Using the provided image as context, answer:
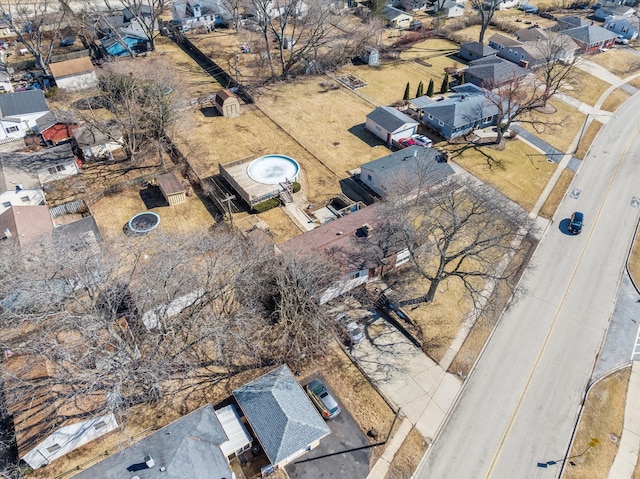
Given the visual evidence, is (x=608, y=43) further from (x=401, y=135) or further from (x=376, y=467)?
(x=376, y=467)

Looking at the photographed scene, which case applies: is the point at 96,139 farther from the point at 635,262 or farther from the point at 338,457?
the point at 635,262

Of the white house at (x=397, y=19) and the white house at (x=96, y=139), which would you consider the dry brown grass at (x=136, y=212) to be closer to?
the white house at (x=96, y=139)

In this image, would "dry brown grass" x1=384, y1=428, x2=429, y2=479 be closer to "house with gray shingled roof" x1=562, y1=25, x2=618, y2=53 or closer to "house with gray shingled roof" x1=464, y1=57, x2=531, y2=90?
"house with gray shingled roof" x1=464, y1=57, x2=531, y2=90

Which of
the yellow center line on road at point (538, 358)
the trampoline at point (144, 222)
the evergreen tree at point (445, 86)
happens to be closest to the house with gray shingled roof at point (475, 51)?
the evergreen tree at point (445, 86)

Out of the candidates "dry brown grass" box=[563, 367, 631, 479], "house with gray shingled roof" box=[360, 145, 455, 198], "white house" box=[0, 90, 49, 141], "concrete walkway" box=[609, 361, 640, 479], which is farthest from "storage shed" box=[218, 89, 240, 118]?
"concrete walkway" box=[609, 361, 640, 479]

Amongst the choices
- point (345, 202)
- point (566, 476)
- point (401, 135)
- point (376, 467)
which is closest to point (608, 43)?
point (401, 135)
